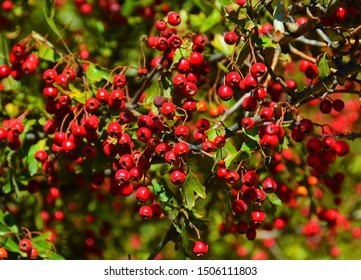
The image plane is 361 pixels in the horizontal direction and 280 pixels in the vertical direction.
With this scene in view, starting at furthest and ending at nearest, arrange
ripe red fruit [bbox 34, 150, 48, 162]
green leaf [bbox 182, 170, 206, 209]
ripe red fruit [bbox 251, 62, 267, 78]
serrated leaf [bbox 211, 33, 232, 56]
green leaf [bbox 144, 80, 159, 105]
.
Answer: serrated leaf [bbox 211, 33, 232, 56], ripe red fruit [bbox 34, 150, 48, 162], green leaf [bbox 144, 80, 159, 105], green leaf [bbox 182, 170, 206, 209], ripe red fruit [bbox 251, 62, 267, 78]

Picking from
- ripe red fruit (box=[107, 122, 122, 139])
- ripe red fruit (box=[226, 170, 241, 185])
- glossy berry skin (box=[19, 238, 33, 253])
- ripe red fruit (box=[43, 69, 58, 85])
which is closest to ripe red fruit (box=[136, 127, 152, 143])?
ripe red fruit (box=[107, 122, 122, 139])

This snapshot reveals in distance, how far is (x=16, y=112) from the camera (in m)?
2.82

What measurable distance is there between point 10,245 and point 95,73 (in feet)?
2.55

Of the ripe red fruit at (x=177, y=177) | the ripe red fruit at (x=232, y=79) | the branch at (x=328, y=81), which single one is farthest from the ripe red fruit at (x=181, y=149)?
the branch at (x=328, y=81)

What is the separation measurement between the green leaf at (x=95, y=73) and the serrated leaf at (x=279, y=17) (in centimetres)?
72

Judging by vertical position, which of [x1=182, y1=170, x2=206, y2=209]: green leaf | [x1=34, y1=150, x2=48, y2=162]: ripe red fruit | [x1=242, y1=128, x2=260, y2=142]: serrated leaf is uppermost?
[x1=242, y1=128, x2=260, y2=142]: serrated leaf

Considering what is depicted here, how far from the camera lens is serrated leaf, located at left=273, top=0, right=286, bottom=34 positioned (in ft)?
7.86

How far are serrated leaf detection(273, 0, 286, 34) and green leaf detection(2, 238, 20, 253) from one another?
4.44 ft

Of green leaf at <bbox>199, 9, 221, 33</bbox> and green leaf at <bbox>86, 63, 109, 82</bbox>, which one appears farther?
green leaf at <bbox>199, 9, 221, 33</bbox>

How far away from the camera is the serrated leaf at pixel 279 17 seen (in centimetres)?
239

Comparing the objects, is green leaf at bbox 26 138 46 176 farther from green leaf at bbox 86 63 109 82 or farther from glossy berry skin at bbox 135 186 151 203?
glossy berry skin at bbox 135 186 151 203

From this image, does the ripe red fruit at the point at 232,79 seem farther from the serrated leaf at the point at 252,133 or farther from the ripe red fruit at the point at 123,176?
the ripe red fruit at the point at 123,176

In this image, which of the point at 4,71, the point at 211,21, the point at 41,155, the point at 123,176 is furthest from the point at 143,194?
the point at 211,21
